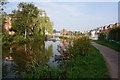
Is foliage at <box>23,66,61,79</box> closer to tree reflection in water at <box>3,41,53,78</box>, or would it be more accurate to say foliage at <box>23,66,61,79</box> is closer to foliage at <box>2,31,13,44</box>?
tree reflection in water at <box>3,41,53,78</box>

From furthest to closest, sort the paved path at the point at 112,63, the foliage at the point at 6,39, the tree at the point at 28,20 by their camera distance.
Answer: the tree at the point at 28,20 → the foliage at the point at 6,39 → the paved path at the point at 112,63

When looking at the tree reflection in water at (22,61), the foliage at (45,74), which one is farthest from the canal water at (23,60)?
the foliage at (45,74)

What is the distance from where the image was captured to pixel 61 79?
35.5ft

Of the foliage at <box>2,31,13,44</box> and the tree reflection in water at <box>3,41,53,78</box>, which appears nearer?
the tree reflection in water at <box>3,41,53,78</box>

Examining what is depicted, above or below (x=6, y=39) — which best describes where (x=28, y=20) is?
above

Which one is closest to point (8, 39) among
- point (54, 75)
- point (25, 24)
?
point (25, 24)

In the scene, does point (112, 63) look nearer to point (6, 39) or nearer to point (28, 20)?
point (6, 39)

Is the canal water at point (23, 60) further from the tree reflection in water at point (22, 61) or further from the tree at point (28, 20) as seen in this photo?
the tree at point (28, 20)

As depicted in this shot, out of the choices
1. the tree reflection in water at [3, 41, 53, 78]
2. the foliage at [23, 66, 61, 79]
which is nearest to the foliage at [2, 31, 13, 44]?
the tree reflection in water at [3, 41, 53, 78]

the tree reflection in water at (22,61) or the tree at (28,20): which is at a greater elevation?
the tree at (28,20)

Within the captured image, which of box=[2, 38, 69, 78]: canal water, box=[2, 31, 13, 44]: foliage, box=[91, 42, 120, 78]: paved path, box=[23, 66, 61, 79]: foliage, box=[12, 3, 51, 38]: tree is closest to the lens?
box=[23, 66, 61, 79]: foliage

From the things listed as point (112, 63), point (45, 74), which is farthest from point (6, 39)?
point (45, 74)

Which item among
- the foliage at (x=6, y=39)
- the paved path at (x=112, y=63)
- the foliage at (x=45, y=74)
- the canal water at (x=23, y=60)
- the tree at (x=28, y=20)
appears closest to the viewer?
the foliage at (x=45, y=74)

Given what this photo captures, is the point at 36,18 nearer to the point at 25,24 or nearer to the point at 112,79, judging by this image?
the point at 25,24
